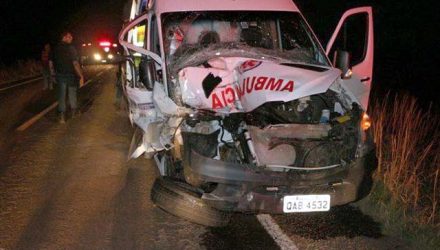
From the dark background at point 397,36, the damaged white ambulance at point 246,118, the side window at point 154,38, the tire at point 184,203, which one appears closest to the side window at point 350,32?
the damaged white ambulance at point 246,118

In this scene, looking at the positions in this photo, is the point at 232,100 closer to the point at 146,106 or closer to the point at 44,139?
the point at 146,106

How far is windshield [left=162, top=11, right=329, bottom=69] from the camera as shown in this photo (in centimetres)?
618

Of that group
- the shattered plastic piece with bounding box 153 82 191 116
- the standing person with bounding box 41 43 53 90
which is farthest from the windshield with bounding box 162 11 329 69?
the standing person with bounding box 41 43 53 90

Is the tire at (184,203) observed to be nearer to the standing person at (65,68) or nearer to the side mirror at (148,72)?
the side mirror at (148,72)

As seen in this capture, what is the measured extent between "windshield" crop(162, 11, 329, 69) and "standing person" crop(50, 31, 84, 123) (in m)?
4.21

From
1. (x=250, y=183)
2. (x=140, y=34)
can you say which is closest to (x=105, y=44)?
(x=140, y=34)

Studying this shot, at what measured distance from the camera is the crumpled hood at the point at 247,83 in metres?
5.01

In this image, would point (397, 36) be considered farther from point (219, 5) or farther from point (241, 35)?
point (219, 5)

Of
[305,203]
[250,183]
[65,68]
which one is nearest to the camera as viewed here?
[250,183]

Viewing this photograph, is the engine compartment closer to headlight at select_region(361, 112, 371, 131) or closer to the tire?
headlight at select_region(361, 112, 371, 131)

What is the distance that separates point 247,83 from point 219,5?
1565 mm

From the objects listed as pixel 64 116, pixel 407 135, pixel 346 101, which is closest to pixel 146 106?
pixel 346 101

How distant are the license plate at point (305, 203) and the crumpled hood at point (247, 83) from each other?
99 centimetres

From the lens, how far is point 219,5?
6.36 m
